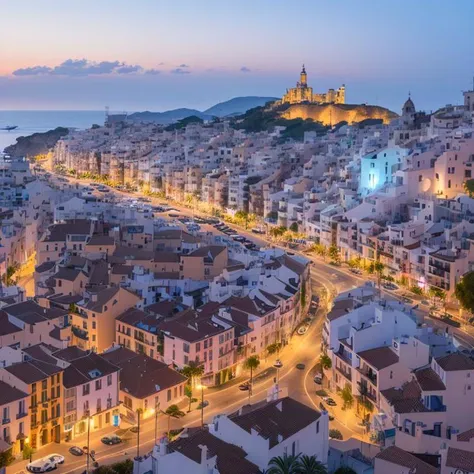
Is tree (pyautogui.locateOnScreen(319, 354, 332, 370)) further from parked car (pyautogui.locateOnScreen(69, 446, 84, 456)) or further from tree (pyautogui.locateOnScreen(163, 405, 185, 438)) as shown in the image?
parked car (pyautogui.locateOnScreen(69, 446, 84, 456))

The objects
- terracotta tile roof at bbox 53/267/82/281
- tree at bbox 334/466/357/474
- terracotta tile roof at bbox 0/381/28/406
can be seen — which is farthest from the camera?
terracotta tile roof at bbox 53/267/82/281

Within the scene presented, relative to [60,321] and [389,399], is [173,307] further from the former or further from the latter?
[389,399]

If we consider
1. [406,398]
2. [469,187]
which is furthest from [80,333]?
[469,187]

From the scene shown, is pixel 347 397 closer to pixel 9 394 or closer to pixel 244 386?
pixel 244 386

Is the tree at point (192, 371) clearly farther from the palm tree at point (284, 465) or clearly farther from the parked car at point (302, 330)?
the palm tree at point (284, 465)

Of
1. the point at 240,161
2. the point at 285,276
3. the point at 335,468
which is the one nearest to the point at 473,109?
the point at 240,161

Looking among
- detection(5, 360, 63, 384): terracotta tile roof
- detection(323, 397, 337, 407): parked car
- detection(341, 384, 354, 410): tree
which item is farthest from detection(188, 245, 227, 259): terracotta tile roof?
detection(5, 360, 63, 384): terracotta tile roof

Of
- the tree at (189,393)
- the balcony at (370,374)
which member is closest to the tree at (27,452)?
the tree at (189,393)
